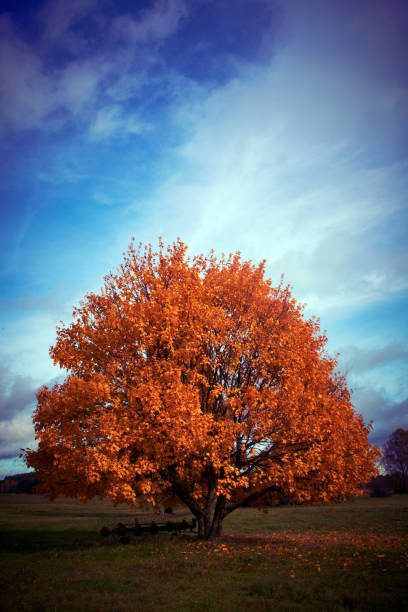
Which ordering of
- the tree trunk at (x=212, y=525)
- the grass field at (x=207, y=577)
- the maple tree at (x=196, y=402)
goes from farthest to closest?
the tree trunk at (x=212, y=525) → the maple tree at (x=196, y=402) → the grass field at (x=207, y=577)

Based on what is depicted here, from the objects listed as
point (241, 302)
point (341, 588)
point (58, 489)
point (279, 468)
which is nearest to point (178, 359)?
point (241, 302)

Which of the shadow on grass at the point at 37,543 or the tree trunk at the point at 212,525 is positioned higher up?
the tree trunk at the point at 212,525

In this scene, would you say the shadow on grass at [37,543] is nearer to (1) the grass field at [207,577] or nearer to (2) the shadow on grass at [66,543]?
(2) the shadow on grass at [66,543]

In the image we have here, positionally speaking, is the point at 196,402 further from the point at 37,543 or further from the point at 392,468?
the point at 392,468

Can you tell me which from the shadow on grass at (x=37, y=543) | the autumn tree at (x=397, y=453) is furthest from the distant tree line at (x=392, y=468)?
the shadow on grass at (x=37, y=543)

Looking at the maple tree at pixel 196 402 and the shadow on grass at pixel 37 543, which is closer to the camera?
the maple tree at pixel 196 402

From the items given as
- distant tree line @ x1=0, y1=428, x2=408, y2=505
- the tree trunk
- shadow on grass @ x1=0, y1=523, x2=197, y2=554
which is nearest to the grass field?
shadow on grass @ x1=0, y1=523, x2=197, y2=554

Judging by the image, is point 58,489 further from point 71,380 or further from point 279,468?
point 279,468

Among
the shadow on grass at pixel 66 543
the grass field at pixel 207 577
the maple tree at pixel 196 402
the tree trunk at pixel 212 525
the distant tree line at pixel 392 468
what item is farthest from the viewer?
the distant tree line at pixel 392 468

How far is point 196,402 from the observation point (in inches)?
656

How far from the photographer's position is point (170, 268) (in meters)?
21.2

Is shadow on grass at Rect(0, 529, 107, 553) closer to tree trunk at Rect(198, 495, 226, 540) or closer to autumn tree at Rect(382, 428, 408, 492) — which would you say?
tree trunk at Rect(198, 495, 226, 540)

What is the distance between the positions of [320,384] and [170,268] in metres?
9.85

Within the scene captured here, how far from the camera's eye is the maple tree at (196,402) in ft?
52.6
